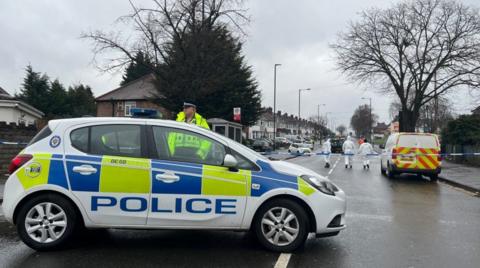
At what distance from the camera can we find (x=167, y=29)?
101 ft

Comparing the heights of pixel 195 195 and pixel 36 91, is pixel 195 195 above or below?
below

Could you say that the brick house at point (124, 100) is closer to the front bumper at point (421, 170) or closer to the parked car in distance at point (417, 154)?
the parked car in distance at point (417, 154)

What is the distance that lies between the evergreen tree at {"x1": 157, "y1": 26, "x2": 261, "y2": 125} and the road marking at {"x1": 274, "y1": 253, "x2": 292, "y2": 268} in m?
25.0

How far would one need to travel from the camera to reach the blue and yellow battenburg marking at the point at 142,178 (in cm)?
510

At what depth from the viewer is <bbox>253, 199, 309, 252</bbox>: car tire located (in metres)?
5.16

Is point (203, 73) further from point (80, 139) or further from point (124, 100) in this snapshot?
point (124, 100)

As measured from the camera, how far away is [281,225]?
5168 mm

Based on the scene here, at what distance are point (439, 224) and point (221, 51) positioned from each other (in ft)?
88.9

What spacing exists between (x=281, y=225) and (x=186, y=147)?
148cm

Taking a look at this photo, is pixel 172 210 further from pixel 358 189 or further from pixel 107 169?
pixel 358 189

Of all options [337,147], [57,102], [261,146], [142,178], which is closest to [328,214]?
[142,178]

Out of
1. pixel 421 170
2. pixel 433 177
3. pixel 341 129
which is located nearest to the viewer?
pixel 421 170

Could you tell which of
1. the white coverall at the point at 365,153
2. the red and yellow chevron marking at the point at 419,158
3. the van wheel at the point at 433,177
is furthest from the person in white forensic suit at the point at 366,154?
the red and yellow chevron marking at the point at 419,158

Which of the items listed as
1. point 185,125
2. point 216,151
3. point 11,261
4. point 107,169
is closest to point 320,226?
point 216,151
